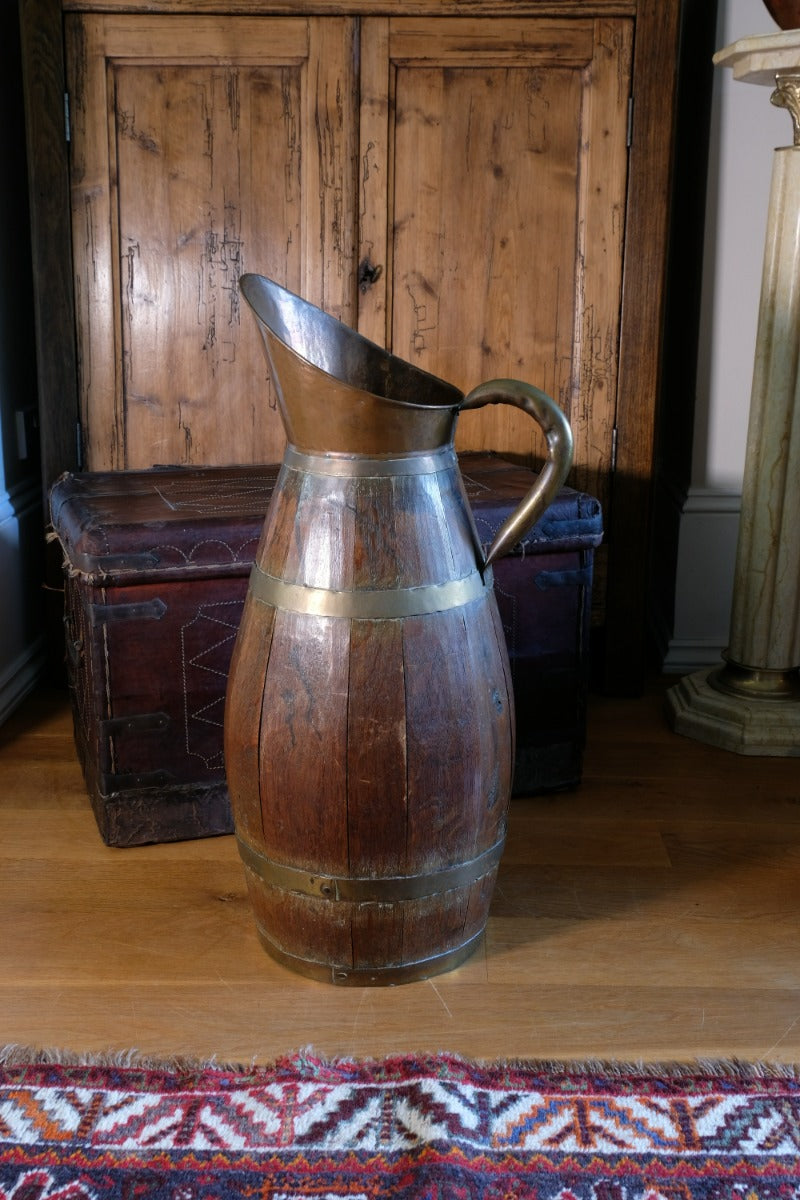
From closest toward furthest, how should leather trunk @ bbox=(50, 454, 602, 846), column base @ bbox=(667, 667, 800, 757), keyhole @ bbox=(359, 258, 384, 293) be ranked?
leather trunk @ bbox=(50, 454, 602, 846), column base @ bbox=(667, 667, 800, 757), keyhole @ bbox=(359, 258, 384, 293)

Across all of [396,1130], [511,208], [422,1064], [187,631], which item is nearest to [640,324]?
Answer: [511,208]

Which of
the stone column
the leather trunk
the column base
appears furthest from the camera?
the column base

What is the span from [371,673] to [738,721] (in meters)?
1.31

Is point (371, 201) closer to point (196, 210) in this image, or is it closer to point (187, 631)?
point (196, 210)

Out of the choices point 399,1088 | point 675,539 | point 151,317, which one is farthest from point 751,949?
point 151,317

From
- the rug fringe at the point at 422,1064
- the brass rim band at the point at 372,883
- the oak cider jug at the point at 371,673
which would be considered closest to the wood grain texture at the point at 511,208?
the oak cider jug at the point at 371,673

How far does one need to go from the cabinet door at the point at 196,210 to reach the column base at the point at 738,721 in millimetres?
1093

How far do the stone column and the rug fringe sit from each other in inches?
44.4

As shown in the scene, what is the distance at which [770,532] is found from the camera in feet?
8.65

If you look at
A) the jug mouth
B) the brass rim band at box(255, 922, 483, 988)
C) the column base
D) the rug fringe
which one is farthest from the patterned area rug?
the column base

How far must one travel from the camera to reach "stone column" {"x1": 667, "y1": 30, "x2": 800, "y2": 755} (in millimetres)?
2498

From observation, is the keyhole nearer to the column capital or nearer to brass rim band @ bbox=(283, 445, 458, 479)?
the column capital

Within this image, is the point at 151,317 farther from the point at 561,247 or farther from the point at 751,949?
the point at 751,949

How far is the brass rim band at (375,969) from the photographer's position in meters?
1.76
